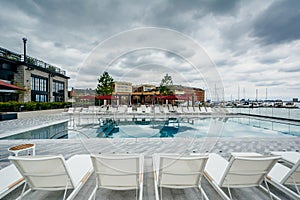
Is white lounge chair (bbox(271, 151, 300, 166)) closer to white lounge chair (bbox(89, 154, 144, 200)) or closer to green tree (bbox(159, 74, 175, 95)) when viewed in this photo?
white lounge chair (bbox(89, 154, 144, 200))

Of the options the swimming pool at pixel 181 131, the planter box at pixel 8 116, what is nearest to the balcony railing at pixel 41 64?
the planter box at pixel 8 116

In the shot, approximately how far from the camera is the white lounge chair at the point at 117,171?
158 cm

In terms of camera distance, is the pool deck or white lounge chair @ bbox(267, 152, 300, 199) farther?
the pool deck

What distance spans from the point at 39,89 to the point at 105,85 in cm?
605

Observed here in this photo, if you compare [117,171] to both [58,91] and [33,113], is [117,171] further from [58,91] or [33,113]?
[58,91]

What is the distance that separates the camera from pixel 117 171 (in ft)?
5.47

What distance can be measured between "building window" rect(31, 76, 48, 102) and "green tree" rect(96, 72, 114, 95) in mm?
5473

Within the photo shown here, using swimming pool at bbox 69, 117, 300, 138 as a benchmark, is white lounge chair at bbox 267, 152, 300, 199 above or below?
above

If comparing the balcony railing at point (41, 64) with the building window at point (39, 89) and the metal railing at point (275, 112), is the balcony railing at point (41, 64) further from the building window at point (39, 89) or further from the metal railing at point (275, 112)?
the metal railing at point (275, 112)

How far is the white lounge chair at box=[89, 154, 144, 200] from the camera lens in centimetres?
158

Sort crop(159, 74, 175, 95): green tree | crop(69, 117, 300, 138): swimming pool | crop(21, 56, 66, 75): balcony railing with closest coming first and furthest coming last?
crop(69, 117, 300, 138): swimming pool → crop(159, 74, 175, 95): green tree → crop(21, 56, 66, 75): balcony railing

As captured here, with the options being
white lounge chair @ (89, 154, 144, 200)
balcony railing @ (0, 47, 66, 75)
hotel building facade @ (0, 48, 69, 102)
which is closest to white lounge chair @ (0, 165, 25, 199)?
white lounge chair @ (89, 154, 144, 200)

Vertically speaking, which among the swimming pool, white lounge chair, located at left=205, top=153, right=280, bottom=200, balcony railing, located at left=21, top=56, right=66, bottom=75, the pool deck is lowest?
the swimming pool

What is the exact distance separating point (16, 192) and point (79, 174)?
2.29 feet
